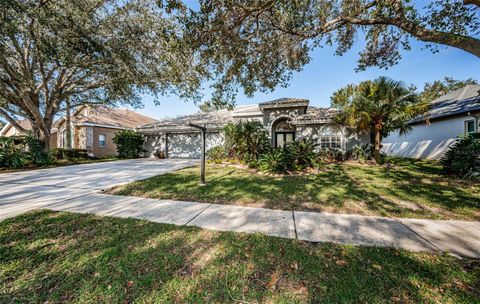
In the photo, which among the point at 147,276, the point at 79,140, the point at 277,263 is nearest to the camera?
the point at 147,276

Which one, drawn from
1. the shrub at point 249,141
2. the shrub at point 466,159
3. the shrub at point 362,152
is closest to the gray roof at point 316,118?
the shrub at point 362,152

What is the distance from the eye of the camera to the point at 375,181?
21.6 ft

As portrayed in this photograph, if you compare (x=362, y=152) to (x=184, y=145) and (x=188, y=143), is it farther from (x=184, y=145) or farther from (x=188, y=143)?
(x=184, y=145)

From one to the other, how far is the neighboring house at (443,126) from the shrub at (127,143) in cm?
2072

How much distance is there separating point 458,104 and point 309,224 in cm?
1585

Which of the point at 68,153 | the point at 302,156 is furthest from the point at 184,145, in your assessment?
the point at 302,156

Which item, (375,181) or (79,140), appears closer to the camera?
(375,181)

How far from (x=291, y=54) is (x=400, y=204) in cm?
617

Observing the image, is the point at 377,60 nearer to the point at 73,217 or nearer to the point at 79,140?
the point at 73,217

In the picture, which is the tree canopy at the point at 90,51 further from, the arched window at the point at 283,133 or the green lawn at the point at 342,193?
the arched window at the point at 283,133

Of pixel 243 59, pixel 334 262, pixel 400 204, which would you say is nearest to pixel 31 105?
pixel 243 59

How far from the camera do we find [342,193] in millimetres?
5242

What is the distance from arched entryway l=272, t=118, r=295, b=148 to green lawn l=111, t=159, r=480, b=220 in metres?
5.87

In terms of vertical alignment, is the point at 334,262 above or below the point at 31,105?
below
